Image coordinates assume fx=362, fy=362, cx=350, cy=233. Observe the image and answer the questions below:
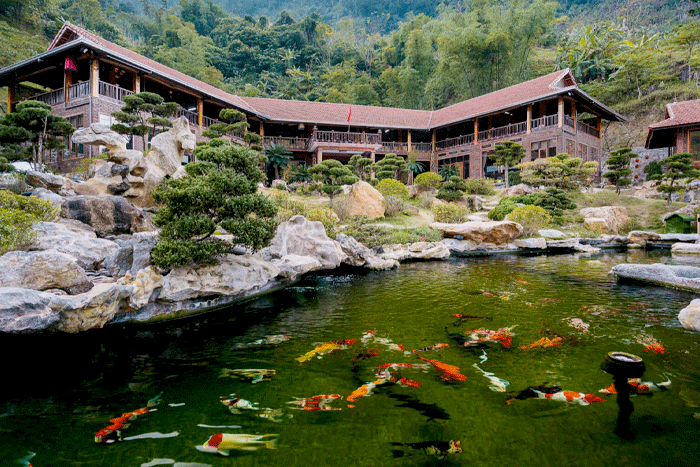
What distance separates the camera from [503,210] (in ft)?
52.1

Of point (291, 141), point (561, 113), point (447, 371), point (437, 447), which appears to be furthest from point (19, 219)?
point (561, 113)

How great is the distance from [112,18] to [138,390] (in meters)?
69.4

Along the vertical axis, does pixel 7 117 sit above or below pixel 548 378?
above

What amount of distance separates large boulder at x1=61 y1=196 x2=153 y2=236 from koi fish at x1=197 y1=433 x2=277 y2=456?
7654 mm

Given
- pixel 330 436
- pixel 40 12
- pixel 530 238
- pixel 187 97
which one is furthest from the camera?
pixel 40 12

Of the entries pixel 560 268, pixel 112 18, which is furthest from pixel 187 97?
pixel 112 18

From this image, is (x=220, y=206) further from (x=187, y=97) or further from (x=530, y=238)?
(x=187, y=97)

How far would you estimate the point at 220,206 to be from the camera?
625 cm

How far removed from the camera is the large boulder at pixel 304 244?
9.15 meters

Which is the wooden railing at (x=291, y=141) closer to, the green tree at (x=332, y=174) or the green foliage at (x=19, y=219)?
the green tree at (x=332, y=174)

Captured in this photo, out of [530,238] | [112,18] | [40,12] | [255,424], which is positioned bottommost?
[255,424]

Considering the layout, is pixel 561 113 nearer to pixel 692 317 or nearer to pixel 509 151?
pixel 509 151

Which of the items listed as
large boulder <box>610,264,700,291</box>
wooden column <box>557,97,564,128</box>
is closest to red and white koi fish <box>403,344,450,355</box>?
large boulder <box>610,264,700,291</box>

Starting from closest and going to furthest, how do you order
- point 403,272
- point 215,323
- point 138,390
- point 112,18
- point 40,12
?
1. point 138,390
2. point 215,323
3. point 403,272
4. point 40,12
5. point 112,18
